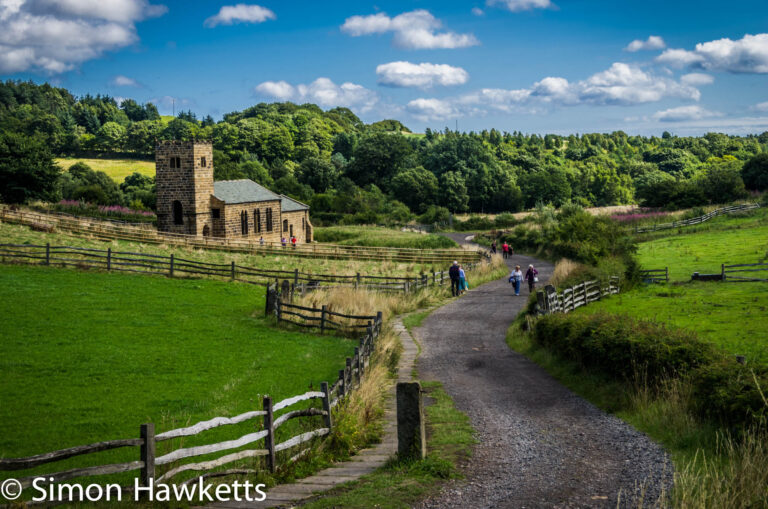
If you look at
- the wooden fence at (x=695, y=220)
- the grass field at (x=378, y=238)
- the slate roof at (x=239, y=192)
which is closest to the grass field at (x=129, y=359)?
the slate roof at (x=239, y=192)

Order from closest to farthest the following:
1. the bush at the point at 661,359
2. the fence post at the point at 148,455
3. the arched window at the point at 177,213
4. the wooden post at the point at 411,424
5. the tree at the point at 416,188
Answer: the fence post at the point at 148,455, the wooden post at the point at 411,424, the bush at the point at 661,359, the arched window at the point at 177,213, the tree at the point at 416,188

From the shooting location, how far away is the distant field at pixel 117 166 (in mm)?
123375

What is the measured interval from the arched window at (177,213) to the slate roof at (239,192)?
3.25m

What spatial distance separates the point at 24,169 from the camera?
60.9m

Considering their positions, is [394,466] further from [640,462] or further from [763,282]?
[763,282]

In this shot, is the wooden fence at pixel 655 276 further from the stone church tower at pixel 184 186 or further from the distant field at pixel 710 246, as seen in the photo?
the stone church tower at pixel 184 186

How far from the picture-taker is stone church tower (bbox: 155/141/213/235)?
2304 inches

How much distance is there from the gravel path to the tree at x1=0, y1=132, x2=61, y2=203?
52412 millimetres

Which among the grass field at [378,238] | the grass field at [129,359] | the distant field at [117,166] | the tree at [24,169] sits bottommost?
the grass field at [129,359]

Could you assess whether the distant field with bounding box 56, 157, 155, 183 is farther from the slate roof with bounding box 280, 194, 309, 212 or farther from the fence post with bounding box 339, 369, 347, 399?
the fence post with bounding box 339, 369, 347, 399

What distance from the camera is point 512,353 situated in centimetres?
2156

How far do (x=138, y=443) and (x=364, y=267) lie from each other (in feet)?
135

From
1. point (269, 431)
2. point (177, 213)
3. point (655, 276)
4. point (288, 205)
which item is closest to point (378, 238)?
point (288, 205)

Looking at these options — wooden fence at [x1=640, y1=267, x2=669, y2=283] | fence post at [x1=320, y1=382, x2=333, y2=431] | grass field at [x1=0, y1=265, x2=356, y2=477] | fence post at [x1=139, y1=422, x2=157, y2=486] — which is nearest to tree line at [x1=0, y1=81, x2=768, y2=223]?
grass field at [x1=0, y1=265, x2=356, y2=477]
